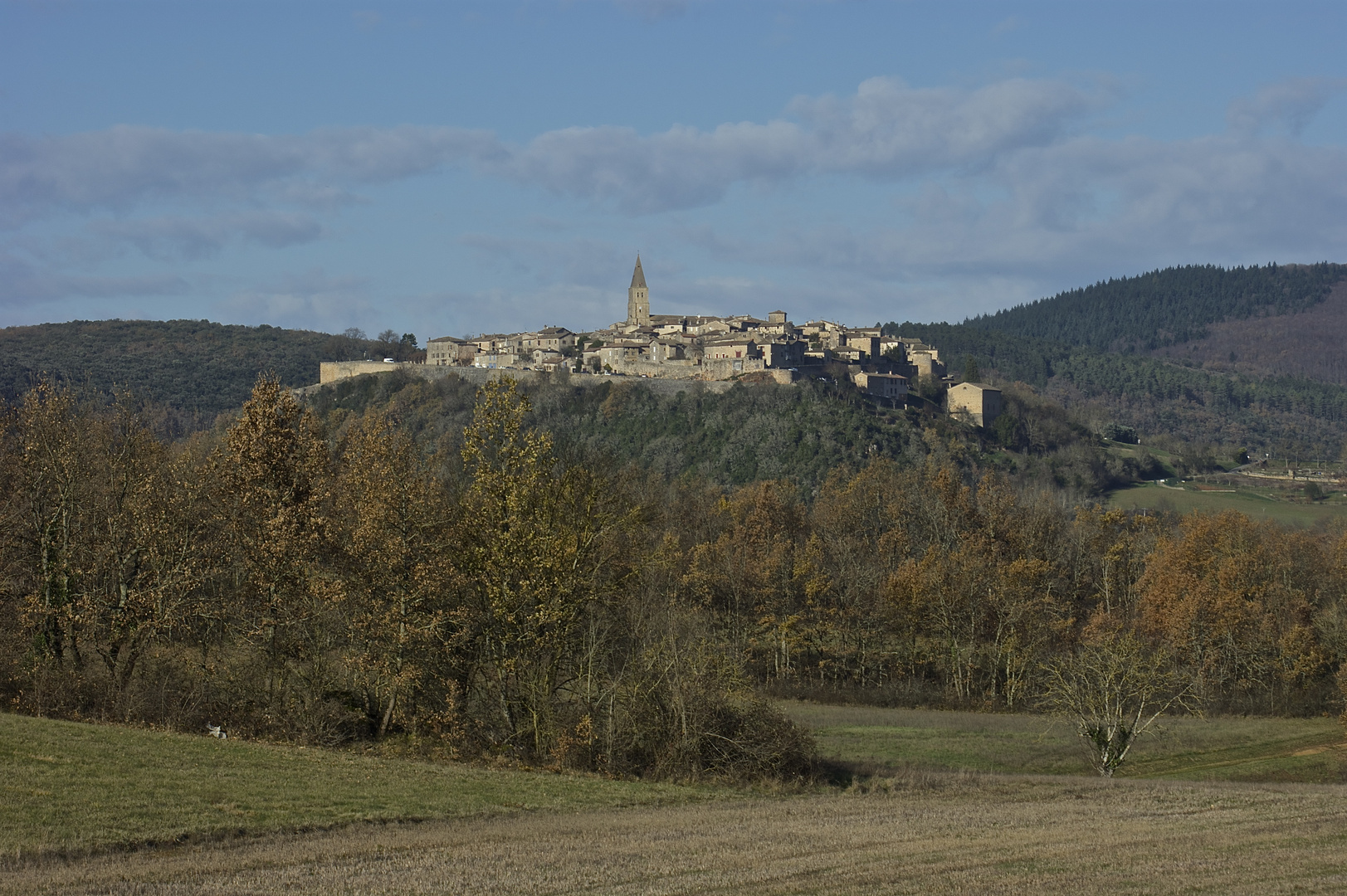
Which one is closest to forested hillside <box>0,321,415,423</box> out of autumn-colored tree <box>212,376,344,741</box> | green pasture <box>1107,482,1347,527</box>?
green pasture <box>1107,482,1347,527</box>

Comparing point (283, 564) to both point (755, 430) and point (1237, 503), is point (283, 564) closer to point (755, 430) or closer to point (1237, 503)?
point (755, 430)

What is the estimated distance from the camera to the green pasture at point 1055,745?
33.2 metres

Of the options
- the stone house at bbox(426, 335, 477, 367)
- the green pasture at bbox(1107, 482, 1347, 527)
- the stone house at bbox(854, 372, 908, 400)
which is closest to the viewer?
the green pasture at bbox(1107, 482, 1347, 527)

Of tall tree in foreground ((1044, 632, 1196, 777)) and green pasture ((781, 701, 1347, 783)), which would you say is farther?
green pasture ((781, 701, 1347, 783))

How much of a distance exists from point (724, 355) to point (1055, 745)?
99791 millimetres

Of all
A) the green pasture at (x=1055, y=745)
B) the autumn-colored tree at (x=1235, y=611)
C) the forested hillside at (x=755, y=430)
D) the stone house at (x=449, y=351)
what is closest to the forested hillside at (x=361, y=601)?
the green pasture at (x=1055, y=745)

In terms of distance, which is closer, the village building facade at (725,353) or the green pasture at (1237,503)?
the green pasture at (1237,503)

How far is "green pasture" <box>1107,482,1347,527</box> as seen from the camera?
335ft

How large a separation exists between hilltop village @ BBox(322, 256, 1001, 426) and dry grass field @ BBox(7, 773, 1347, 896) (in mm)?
103809

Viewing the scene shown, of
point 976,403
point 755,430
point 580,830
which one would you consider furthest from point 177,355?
→ point 580,830

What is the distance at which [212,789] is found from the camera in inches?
771

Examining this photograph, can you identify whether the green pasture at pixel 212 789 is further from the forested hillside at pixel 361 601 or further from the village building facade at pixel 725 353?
the village building facade at pixel 725 353

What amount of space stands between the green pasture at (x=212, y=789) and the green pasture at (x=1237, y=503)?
85.2 meters

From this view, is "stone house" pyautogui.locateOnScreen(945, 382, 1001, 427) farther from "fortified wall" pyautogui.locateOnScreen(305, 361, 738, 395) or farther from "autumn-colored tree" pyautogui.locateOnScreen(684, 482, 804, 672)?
"autumn-colored tree" pyautogui.locateOnScreen(684, 482, 804, 672)
